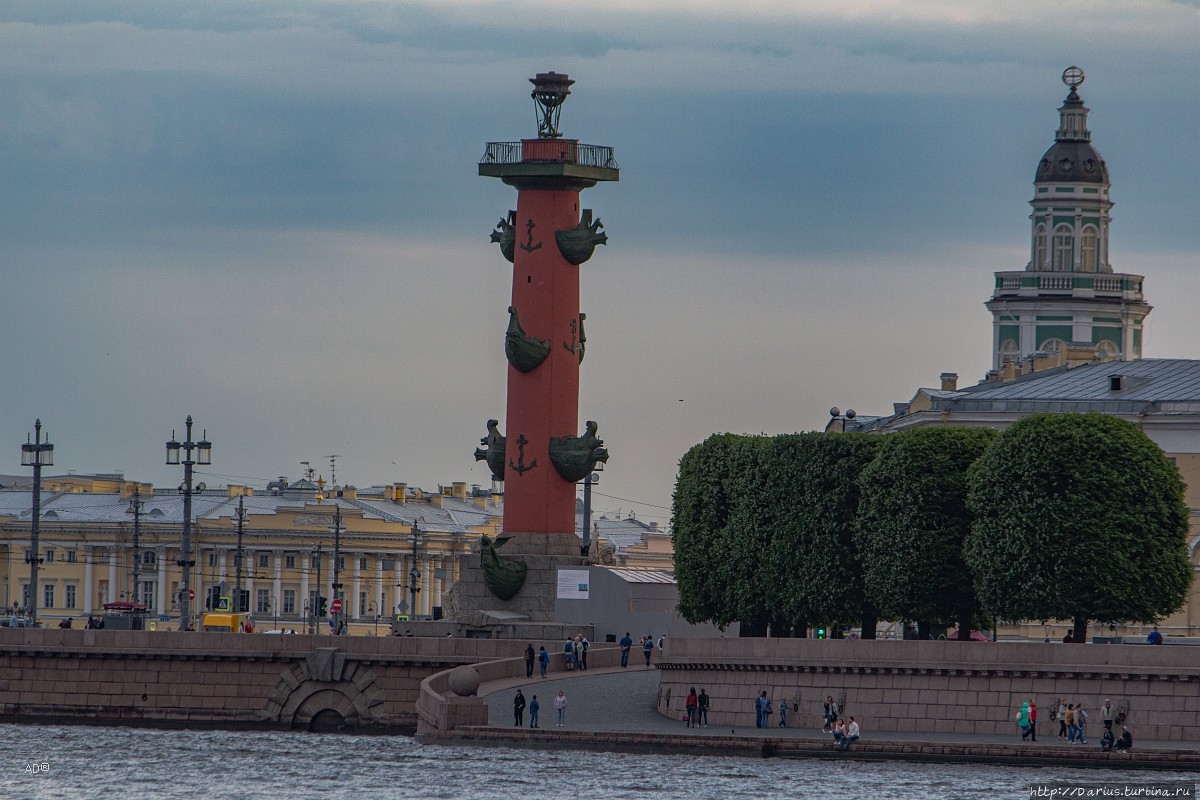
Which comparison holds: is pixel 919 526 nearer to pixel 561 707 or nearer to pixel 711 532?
pixel 711 532

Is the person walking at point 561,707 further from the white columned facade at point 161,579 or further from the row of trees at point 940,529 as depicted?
the white columned facade at point 161,579

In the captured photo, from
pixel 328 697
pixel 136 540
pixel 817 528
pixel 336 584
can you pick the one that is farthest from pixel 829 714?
pixel 136 540

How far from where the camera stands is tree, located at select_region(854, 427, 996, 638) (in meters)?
49.2

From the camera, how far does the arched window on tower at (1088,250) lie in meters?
89.4

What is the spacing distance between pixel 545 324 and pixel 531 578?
17.4 feet

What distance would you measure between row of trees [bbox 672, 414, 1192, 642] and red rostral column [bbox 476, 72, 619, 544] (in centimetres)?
375

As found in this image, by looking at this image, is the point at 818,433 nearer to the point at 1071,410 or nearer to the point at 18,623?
the point at 1071,410

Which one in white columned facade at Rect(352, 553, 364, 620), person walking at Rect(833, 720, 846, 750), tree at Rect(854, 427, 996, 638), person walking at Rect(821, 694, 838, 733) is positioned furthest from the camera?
white columned facade at Rect(352, 553, 364, 620)

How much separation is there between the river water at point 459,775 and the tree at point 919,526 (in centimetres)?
645

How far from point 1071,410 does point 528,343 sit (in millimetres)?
14494

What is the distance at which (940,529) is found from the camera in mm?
49438

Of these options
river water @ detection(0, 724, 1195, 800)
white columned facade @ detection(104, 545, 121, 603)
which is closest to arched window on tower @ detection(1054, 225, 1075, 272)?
white columned facade @ detection(104, 545, 121, 603)

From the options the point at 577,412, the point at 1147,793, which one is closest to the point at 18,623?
the point at 577,412

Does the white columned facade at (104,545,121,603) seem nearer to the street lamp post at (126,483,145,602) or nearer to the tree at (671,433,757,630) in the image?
the street lamp post at (126,483,145,602)
